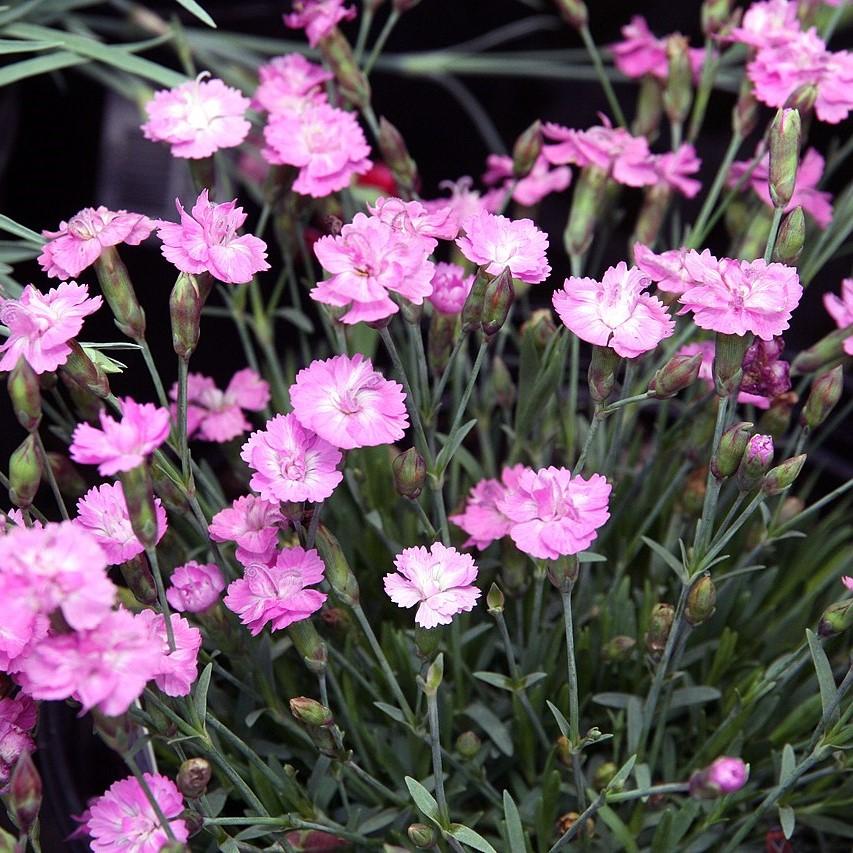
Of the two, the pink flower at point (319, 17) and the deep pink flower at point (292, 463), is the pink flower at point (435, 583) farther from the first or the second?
the pink flower at point (319, 17)

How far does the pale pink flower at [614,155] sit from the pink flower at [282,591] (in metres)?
0.34

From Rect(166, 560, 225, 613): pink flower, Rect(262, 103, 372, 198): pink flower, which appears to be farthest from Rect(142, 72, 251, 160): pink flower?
Rect(166, 560, 225, 613): pink flower

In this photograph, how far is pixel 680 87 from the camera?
0.77 meters

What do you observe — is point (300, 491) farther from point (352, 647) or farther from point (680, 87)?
point (680, 87)

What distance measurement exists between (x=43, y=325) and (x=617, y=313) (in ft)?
0.87

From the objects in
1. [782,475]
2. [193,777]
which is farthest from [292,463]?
[782,475]

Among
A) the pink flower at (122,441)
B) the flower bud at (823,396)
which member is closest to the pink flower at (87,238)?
the pink flower at (122,441)

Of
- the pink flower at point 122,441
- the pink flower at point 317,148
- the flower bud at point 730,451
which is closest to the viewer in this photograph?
the pink flower at point 122,441

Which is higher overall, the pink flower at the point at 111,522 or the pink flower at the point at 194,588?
the pink flower at the point at 111,522

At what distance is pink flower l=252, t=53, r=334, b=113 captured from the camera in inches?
27.5

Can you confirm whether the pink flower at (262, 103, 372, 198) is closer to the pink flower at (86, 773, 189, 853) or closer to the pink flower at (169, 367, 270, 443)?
the pink flower at (169, 367, 270, 443)

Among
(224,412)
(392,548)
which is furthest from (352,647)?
(224,412)

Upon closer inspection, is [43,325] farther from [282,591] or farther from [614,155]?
[614,155]

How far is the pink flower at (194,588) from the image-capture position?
1.84 ft
